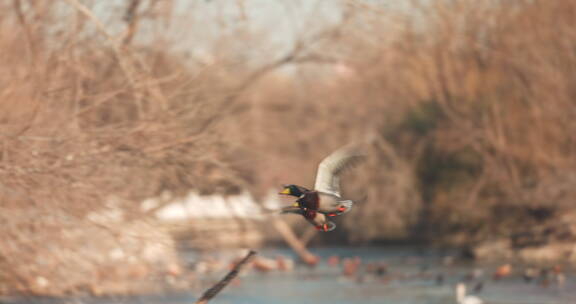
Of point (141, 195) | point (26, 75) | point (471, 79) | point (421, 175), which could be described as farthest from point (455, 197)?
point (26, 75)

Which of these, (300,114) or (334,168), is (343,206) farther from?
(300,114)

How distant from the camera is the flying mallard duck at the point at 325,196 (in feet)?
22.3

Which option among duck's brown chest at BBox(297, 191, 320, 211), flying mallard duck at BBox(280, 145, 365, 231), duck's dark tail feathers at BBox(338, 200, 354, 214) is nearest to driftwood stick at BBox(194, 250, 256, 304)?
flying mallard duck at BBox(280, 145, 365, 231)

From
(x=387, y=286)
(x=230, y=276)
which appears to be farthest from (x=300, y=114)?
(x=230, y=276)

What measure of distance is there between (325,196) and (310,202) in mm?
133

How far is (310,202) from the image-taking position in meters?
6.83

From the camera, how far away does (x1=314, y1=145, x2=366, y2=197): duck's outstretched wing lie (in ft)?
23.3

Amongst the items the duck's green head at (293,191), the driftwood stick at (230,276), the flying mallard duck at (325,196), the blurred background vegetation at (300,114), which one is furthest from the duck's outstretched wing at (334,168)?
the blurred background vegetation at (300,114)

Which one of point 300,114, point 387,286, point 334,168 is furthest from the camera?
point 300,114

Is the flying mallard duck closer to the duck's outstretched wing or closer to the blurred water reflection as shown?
the duck's outstretched wing

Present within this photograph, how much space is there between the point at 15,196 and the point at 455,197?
20.9m

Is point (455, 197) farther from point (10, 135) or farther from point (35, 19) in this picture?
point (10, 135)

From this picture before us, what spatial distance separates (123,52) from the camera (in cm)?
1145

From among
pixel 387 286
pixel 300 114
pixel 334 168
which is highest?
pixel 300 114
